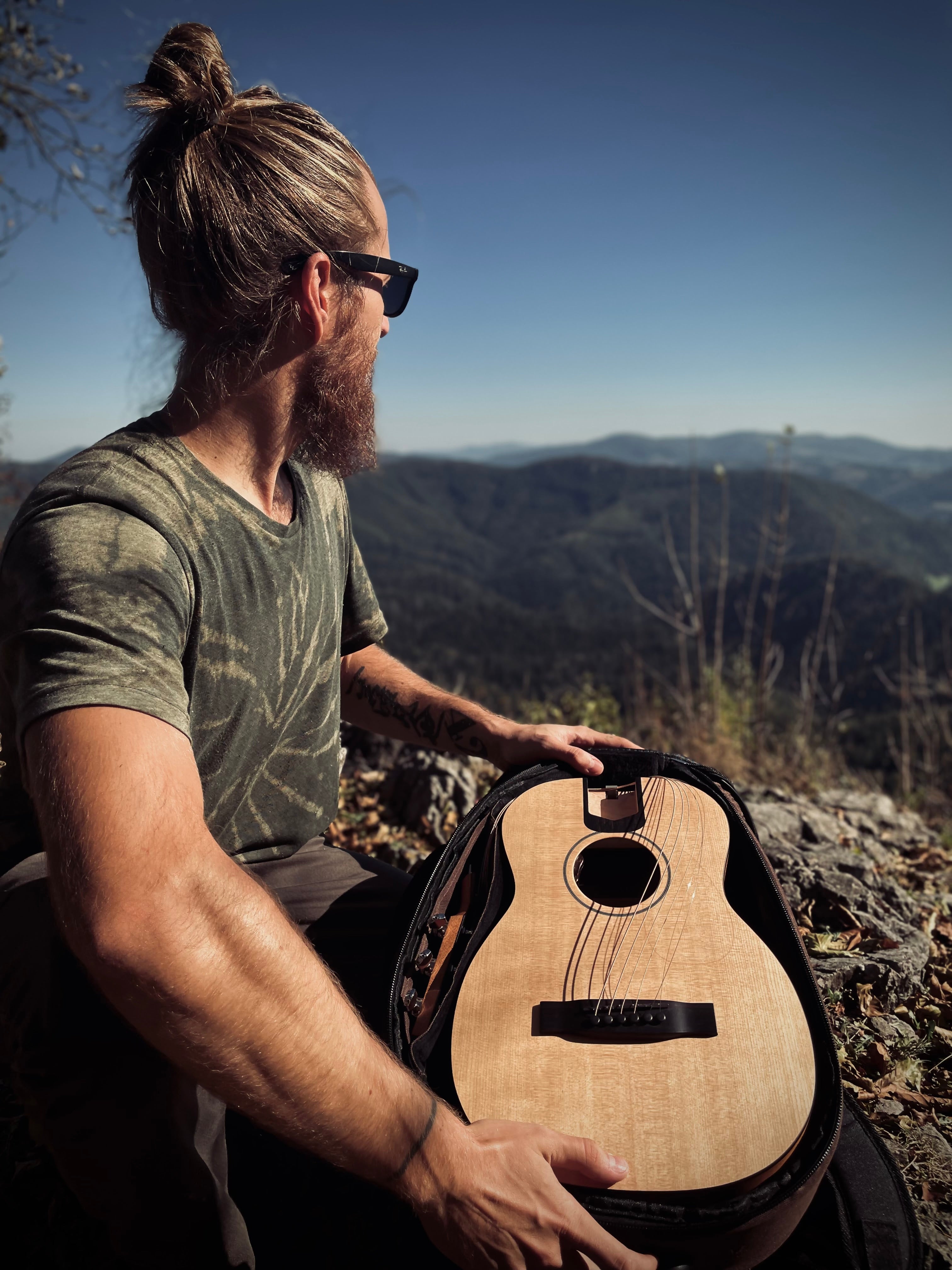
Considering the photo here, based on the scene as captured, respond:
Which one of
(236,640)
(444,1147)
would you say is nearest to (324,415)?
(236,640)

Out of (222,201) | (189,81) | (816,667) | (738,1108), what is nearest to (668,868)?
(738,1108)

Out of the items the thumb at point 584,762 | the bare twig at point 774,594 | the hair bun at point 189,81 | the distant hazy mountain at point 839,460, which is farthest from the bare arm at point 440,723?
the distant hazy mountain at point 839,460

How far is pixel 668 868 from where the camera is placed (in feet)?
5.80

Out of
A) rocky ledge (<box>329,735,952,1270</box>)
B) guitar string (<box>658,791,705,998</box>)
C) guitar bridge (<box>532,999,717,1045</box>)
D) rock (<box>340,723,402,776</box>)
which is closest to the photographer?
guitar bridge (<box>532,999,717,1045</box>)

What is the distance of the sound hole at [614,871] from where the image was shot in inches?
73.4

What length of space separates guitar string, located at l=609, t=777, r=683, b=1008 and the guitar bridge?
0.12ft

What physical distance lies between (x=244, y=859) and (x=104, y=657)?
0.84 m

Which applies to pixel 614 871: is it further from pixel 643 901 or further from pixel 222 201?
pixel 222 201

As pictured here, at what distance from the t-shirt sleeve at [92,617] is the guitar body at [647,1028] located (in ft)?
2.61

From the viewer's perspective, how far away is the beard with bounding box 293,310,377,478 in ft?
6.15

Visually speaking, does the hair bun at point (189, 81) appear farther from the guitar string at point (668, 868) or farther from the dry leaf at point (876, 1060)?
the dry leaf at point (876, 1060)

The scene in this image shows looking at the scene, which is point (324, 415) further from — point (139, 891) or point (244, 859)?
point (139, 891)

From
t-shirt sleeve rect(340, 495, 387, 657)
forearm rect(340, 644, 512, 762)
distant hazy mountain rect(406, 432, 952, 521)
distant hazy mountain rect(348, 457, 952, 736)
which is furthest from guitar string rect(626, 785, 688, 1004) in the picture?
distant hazy mountain rect(406, 432, 952, 521)

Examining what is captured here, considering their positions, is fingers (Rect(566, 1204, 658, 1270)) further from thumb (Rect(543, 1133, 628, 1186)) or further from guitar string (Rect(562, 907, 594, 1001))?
guitar string (Rect(562, 907, 594, 1001))
